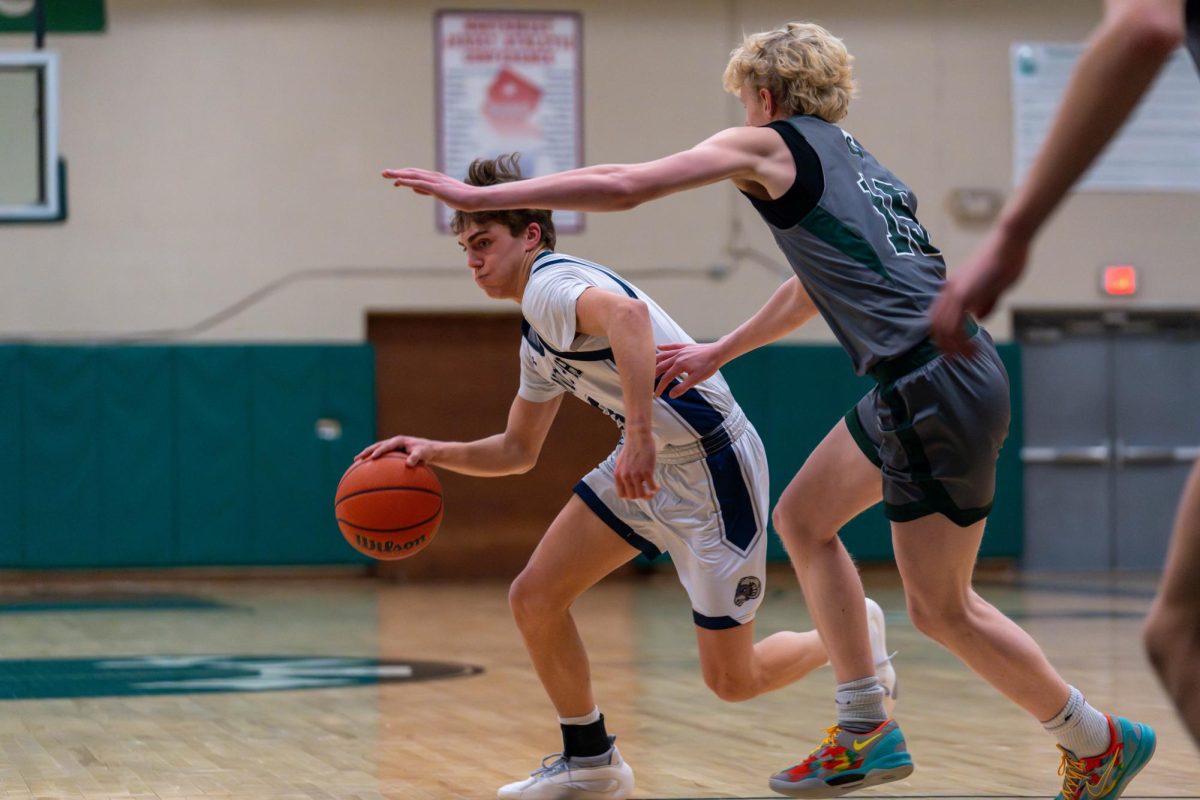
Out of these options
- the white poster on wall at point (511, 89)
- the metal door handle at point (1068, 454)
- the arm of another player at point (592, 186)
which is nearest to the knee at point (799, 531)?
the arm of another player at point (592, 186)

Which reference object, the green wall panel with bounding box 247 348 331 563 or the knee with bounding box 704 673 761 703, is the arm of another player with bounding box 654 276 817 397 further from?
the green wall panel with bounding box 247 348 331 563

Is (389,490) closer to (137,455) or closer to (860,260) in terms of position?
(860,260)

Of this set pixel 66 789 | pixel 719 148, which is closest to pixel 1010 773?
pixel 719 148

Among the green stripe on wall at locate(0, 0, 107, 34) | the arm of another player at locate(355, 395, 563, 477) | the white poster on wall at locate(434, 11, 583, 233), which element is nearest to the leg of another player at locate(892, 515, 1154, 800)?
the arm of another player at locate(355, 395, 563, 477)

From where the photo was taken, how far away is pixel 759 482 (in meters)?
3.89

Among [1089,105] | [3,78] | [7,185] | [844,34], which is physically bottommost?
[1089,105]

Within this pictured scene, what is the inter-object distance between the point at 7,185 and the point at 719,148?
743 centimetres

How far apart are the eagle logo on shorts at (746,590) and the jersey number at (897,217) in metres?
1.01

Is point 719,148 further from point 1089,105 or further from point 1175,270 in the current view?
point 1175,270

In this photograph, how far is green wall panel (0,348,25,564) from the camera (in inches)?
490

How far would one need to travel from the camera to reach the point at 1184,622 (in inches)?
77.3

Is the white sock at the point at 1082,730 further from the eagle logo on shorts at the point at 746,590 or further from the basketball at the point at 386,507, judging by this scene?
the basketball at the point at 386,507

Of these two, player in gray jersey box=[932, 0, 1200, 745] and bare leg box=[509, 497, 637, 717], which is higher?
player in gray jersey box=[932, 0, 1200, 745]

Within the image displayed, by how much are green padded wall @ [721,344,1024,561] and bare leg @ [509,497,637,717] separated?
9502mm
